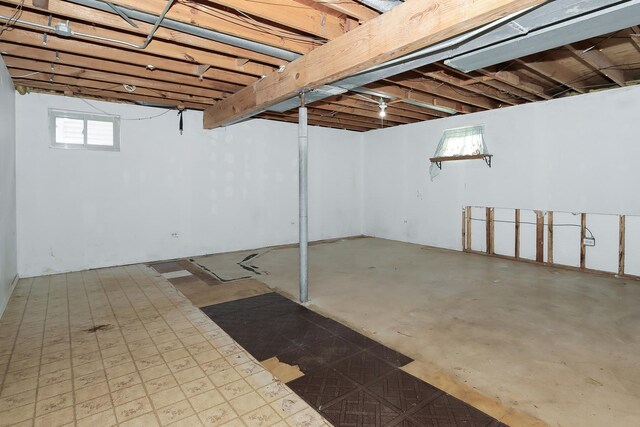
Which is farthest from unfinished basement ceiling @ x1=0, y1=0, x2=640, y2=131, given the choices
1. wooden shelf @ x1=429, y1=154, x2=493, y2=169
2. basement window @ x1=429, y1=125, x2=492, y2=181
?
wooden shelf @ x1=429, y1=154, x2=493, y2=169

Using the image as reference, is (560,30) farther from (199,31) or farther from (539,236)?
(539,236)

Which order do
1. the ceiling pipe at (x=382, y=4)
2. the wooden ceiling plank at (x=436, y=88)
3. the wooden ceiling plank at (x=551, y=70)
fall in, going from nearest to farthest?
the ceiling pipe at (x=382, y=4) → the wooden ceiling plank at (x=551, y=70) → the wooden ceiling plank at (x=436, y=88)

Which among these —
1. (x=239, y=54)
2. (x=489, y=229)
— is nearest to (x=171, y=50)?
(x=239, y=54)

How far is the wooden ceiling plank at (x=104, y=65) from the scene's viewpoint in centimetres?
330

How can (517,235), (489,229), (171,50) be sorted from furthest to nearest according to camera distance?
1. (489,229)
2. (517,235)
3. (171,50)

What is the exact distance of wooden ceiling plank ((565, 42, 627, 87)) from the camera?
11.2 ft

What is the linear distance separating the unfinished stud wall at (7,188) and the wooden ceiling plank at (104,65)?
1.50 feet

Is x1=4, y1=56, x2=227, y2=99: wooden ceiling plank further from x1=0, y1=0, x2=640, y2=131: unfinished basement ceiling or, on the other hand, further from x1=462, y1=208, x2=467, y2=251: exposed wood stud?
x1=462, y1=208, x2=467, y2=251: exposed wood stud

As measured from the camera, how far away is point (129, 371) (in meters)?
2.30

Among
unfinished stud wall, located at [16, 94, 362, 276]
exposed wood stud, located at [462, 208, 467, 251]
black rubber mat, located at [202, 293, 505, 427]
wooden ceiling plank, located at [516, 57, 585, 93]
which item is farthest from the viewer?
exposed wood stud, located at [462, 208, 467, 251]

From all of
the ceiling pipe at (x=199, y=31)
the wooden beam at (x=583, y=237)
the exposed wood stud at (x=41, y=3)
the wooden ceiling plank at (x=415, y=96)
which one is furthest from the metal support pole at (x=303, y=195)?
the wooden beam at (x=583, y=237)

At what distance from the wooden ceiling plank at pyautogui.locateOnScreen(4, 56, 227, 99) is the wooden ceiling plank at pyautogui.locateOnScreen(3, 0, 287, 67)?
1292 mm

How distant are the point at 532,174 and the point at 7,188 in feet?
24.0

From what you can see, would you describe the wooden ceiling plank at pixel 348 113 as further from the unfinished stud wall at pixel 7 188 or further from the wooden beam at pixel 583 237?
the unfinished stud wall at pixel 7 188
